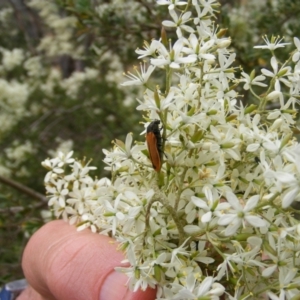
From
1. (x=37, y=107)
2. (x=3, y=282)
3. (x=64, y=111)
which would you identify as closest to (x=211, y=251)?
(x=3, y=282)

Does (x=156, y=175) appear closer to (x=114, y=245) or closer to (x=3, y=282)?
(x=114, y=245)

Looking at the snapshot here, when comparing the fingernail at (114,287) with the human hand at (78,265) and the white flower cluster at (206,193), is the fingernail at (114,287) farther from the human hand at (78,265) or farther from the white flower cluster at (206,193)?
the white flower cluster at (206,193)

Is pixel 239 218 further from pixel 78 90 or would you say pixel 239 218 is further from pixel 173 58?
pixel 78 90

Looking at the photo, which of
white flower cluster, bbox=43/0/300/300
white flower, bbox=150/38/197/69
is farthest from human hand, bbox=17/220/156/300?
white flower, bbox=150/38/197/69

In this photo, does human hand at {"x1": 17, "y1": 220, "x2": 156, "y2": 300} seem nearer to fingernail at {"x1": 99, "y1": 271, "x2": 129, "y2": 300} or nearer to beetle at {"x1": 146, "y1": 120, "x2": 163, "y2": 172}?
fingernail at {"x1": 99, "y1": 271, "x2": 129, "y2": 300}

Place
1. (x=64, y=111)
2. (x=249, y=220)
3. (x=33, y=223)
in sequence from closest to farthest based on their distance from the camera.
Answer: (x=249, y=220) → (x=33, y=223) → (x=64, y=111)

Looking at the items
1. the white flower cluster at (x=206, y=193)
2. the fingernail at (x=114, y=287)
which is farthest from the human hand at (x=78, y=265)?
the white flower cluster at (x=206, y=193)

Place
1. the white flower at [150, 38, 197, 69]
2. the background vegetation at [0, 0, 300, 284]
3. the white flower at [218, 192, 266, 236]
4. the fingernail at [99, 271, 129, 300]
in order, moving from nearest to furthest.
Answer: the white flower at [218, 192, 266, 236], the white flower at [150, 38, 197, 69], the fingernail at [99, 271, 129, 300], the background vegetation at [0, 0, 300, 284]

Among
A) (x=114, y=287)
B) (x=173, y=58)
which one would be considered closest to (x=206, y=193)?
(x=173, y=58)
